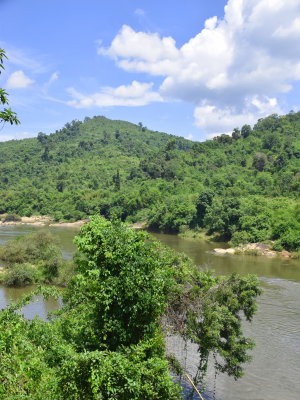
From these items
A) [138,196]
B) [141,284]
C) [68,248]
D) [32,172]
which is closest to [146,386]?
[141,284]

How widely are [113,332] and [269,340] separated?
17087 millimetres

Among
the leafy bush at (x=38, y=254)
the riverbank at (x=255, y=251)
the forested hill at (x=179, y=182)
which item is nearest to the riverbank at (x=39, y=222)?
the forested hill at (x=179, y=182)

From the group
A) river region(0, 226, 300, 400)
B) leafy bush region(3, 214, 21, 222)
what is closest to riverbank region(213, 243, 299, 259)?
river region(0, 226, 300, 400)

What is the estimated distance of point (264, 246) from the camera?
196 ft

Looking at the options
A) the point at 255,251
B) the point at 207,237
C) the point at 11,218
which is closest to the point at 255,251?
the point at 255,251

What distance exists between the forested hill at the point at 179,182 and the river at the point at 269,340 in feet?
54.0

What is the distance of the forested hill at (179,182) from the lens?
69456 millimetres

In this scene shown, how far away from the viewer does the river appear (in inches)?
778

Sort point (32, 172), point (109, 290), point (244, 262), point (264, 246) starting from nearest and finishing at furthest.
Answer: point (109, 290)
point (244, 262)
point (264, 246)
point (32, 172)

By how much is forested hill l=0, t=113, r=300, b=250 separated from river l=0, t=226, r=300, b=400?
16.5m

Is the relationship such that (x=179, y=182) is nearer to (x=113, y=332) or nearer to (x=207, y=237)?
(x=207, y=237)

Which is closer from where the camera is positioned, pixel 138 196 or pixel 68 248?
pixel 68 248

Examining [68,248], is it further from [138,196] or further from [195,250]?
[138,196]

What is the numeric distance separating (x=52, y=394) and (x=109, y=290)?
346cm
